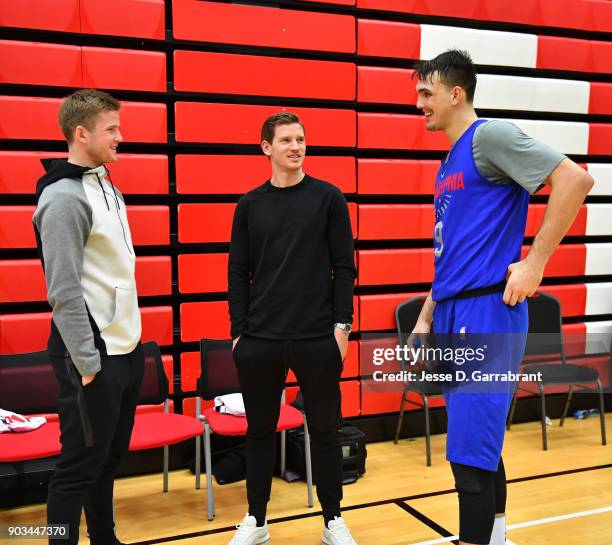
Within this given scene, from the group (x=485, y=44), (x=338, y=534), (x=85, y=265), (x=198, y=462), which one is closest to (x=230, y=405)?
(x=198, y=462)

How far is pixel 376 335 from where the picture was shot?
4281 mm

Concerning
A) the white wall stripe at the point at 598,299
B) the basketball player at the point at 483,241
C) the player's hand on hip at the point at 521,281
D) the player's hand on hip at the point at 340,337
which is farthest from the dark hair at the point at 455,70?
the white wall stripe at the point at 598,299

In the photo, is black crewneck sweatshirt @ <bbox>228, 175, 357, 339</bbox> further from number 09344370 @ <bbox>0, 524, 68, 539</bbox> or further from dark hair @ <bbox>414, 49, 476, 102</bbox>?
number 09344370 @ <bbox>0, 524, 68, 539</bbox>

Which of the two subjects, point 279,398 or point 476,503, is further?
point 279,398

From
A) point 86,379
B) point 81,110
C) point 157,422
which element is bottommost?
point 157,422

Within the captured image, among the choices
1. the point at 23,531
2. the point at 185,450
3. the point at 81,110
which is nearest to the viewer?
the point at 81,110

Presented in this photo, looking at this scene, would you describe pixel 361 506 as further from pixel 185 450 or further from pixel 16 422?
pixel 16 422

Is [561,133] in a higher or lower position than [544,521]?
higher

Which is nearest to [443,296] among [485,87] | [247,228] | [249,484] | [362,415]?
[247,228]

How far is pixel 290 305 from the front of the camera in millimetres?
2594

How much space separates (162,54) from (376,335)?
2.23m

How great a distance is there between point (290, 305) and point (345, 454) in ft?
4.68

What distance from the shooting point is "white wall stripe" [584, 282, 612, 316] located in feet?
16.0

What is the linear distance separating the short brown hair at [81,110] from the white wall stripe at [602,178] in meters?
3.88
